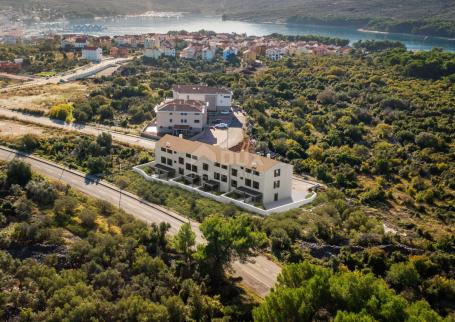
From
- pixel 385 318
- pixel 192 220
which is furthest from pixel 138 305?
pixel 192 220

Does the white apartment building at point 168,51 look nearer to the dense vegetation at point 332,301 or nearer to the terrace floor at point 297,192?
the terrace floor at point 297,192

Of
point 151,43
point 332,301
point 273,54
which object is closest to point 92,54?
point 151,43

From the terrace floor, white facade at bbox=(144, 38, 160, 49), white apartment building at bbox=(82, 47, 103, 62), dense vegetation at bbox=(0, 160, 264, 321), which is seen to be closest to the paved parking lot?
the terrace floor

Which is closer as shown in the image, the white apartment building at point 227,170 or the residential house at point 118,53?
the white apartment building at point 227,170

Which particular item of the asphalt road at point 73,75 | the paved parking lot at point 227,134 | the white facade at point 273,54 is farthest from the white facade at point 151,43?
the paved parking lot at point 227,134

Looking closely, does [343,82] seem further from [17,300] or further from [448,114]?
[17,300]

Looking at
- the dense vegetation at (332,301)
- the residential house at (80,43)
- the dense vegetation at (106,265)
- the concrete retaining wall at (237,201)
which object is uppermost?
the residential house at (80,43)
